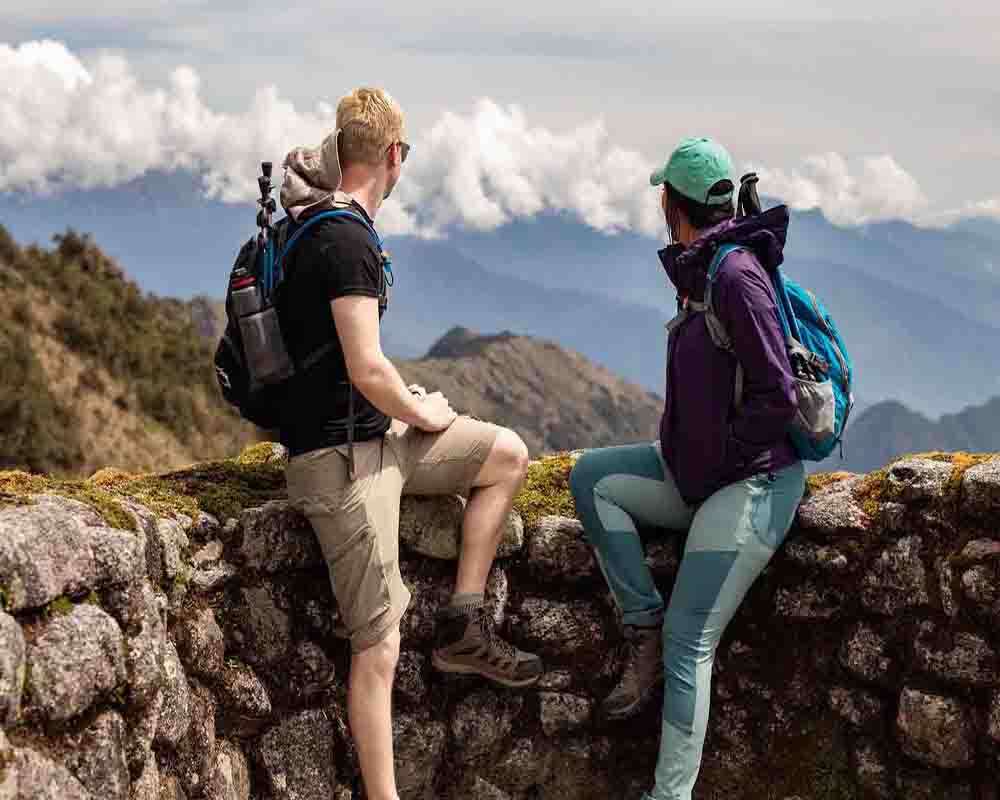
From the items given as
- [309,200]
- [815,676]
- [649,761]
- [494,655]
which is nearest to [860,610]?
[815,676]

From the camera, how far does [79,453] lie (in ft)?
117

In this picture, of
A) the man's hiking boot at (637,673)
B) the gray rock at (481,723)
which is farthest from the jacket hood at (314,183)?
the gray rock at (481,723)

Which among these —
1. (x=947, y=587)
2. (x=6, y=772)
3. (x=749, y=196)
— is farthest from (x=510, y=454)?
(x=6, y=772)

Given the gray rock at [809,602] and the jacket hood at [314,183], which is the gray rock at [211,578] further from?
the gray rock at [809,602]

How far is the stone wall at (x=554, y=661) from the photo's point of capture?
5.26 m

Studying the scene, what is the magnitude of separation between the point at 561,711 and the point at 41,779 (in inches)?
131

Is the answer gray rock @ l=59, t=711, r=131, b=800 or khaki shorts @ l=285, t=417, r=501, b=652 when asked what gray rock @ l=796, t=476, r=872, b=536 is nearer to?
→ khaki shorts @ l=285, t=417, r=501, b=652

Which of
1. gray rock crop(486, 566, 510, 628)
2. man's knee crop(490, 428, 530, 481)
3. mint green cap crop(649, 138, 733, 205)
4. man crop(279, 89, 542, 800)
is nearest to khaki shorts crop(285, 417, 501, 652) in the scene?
man crop(279, 89, 542, 800)

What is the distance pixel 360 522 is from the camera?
549 centimetres

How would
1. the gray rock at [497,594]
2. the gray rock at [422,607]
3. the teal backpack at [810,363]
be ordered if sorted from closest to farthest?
the teal backpack at [810,363] < the gray rock at [422,607] < the gray rock at [497,594]

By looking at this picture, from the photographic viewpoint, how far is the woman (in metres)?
5.44

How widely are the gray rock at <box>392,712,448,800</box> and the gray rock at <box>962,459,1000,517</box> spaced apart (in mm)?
3503

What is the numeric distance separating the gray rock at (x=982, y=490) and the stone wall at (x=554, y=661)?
0.01 meters

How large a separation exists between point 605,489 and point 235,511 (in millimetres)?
2273
